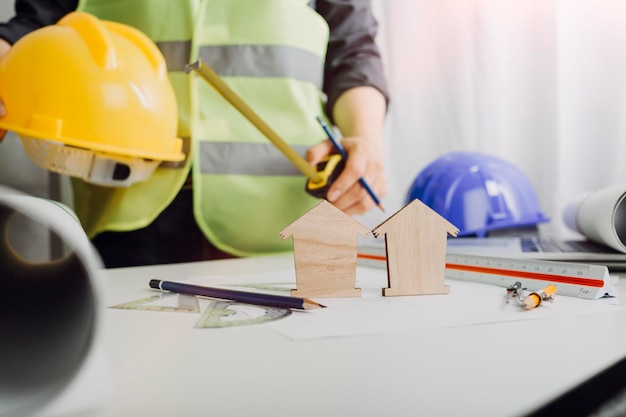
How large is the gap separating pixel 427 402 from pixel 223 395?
3.8 inches

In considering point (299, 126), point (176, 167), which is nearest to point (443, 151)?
point (299, 126)

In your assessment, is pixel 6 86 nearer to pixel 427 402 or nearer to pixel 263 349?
pixel 263 349

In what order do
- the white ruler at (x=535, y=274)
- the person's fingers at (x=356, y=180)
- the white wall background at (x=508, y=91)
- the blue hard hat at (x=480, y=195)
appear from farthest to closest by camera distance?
the white wall background at (x=508, y=91), the blue hard hat at (x=480, y=195), the person's fingers at (x=356, y=180), the white ruler at (x=535, y=274)

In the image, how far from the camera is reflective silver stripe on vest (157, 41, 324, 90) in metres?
0.96

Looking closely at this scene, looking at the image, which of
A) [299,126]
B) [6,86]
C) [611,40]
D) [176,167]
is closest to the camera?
[6,86]

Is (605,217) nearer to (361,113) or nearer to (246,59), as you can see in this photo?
(361,113)

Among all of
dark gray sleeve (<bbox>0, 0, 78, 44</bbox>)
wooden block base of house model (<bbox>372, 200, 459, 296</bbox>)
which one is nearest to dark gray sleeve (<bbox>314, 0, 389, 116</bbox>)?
dark gray sleeve (<bbox>0, 0, 78, 44</bbox>)

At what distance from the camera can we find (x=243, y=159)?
97 centimetres

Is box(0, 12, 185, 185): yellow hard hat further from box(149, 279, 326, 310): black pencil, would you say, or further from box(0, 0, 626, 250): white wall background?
box(0, 0, 626, 250): white wall background

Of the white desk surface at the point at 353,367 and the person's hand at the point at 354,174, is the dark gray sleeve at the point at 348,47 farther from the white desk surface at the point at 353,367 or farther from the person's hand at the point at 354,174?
the white desk surface at the point at 353,367

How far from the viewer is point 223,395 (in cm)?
25

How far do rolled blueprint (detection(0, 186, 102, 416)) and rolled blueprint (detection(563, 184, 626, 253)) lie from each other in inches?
23.1

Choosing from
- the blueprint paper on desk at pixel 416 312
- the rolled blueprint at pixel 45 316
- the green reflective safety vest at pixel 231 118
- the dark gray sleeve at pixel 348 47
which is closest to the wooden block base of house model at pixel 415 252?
the blueprint paper on desk at pixel 416 312

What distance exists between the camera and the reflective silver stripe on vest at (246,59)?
958 mm
